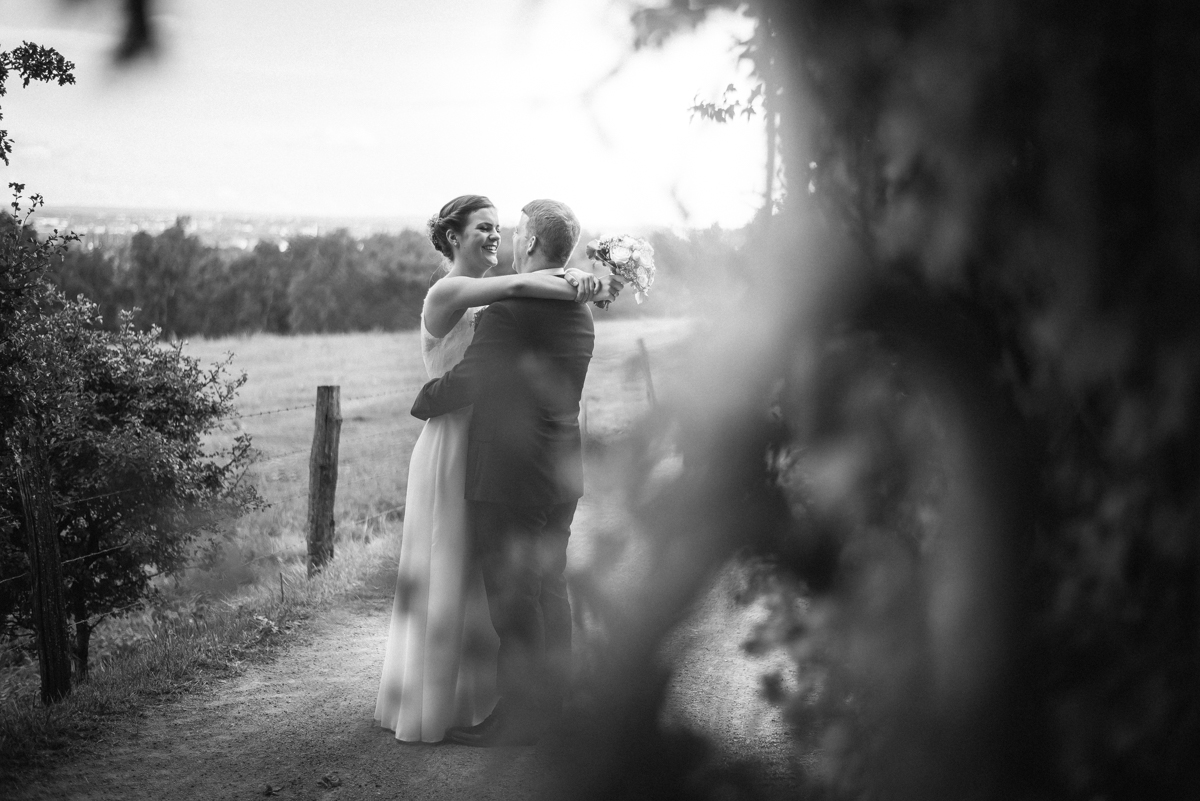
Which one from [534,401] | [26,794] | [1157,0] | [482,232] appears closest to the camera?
[1157,0]

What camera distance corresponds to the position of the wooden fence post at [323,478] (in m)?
7.41

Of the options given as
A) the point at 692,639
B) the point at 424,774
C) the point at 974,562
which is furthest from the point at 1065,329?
the point at 424,774

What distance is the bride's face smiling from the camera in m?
3.54

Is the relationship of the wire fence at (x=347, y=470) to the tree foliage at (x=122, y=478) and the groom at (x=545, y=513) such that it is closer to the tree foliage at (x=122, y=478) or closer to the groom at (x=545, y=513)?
the tree foliage at (x=122, y=478)

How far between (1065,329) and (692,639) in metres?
0.28

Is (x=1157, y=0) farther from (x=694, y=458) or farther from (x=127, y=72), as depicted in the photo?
(x=127, y=72)

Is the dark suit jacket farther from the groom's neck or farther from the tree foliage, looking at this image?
the tree foliage

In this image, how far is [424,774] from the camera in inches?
142

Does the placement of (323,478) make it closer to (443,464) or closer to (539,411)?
(443,464)

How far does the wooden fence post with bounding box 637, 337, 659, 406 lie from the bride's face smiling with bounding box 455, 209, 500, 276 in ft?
9.86

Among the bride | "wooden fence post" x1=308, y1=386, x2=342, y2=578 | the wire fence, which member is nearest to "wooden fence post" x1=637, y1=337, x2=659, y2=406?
the bride

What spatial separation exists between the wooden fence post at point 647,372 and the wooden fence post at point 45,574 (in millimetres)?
4982

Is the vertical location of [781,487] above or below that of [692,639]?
above

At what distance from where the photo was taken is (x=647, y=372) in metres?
0.59
